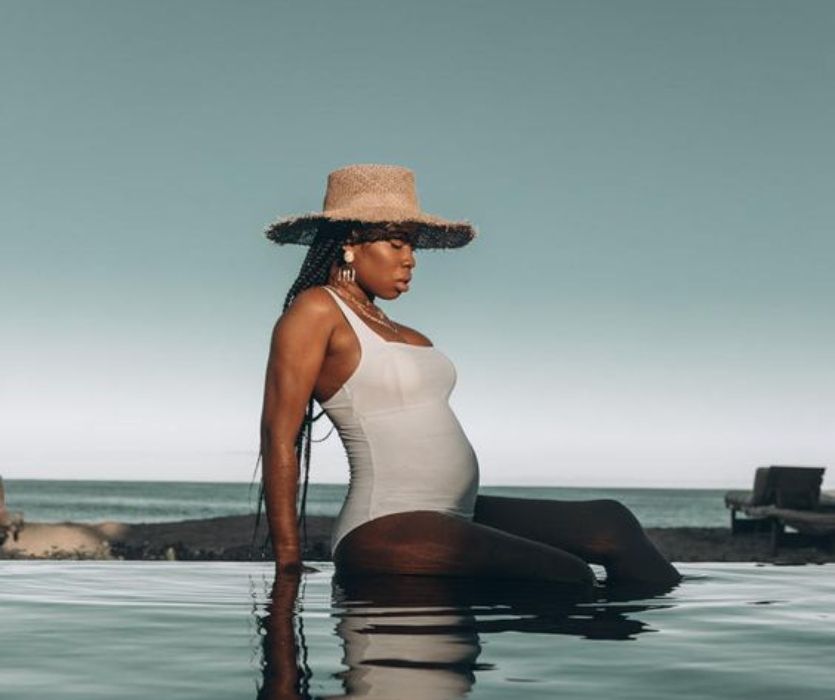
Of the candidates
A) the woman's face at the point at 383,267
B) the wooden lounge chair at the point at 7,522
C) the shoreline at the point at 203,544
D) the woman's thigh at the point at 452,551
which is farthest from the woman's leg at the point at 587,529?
the wooden lounge chair at the point at 7,522

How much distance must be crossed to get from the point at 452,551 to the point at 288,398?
32.0 inches

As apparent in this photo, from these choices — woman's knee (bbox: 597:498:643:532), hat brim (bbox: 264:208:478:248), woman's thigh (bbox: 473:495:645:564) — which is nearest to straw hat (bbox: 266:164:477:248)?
hat brim (bbox: 264:208:478:248)

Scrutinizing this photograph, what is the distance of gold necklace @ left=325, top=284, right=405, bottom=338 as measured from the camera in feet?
15.8

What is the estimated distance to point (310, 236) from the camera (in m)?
5.23

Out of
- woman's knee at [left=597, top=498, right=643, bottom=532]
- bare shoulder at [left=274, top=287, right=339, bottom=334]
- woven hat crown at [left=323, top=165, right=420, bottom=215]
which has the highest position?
woven hat crown at [left=323, top=165, right=420, bottom=215]

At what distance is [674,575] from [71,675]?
9.32ft

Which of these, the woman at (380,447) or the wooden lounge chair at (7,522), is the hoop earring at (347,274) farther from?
the wooden lounge chair at (7,522)

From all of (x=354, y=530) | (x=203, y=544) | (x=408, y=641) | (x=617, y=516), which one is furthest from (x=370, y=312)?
(x=203, y=544)

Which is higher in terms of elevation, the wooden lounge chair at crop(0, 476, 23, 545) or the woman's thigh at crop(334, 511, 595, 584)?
the woman's thigh at crop(334, 511, 595, 584)

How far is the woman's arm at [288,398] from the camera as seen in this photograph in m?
4.59

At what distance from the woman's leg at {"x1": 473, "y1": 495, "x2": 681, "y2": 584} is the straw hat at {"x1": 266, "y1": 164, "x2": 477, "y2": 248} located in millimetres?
1146

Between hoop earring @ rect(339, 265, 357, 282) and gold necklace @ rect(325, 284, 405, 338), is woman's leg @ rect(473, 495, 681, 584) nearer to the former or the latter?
gold necklace @ rect(325, 284, 405, 338)

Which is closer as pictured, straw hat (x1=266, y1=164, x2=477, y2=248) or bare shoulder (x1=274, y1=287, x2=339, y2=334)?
bare shoulder (x1=274, y1=287, x2=339, y2=334)

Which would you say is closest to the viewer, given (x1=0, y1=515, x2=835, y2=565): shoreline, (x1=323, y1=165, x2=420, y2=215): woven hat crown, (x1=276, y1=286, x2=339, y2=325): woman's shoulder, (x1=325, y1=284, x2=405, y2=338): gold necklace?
(x1=276, y1=286, x2=339, y2=325): woman's shoulder
